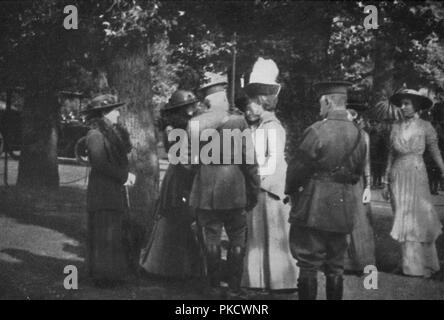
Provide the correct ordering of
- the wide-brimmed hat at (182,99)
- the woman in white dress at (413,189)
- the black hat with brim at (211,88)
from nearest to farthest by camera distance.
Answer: the black hat with brim at (211,88)
the wide-brimmed hat at (182,99)
the woman in white dress at (413,189)

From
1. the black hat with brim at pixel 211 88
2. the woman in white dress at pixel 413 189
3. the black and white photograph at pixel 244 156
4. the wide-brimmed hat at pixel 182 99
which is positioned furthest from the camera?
the woman in white dress at pixel 413 189

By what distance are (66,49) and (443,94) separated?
467 cm

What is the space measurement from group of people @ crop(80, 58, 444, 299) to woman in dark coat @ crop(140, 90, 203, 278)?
0.03 ft

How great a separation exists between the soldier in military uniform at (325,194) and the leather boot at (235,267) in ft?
2.05

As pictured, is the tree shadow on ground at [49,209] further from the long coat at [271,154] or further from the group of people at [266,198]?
the long coat at [271,154]

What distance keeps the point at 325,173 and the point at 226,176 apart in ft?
3.08

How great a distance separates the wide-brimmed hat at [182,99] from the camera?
254 inches

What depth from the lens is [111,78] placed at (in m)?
8.27

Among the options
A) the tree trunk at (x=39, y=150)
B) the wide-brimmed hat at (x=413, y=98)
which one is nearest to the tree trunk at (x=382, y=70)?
the wide-brimmed hat at (x=413, y=98)

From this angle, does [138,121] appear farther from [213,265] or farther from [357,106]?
[213,265]

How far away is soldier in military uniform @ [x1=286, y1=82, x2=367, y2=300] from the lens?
5289 millimetres

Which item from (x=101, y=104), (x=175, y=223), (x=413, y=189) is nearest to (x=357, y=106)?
(x=413, y=189)

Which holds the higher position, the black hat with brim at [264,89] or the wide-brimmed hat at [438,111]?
the black hat with brim at [264,89]
